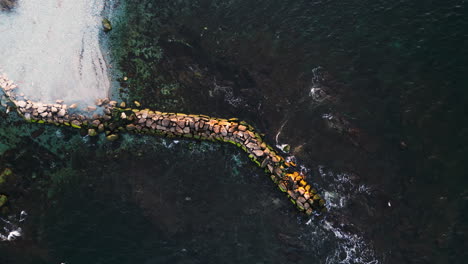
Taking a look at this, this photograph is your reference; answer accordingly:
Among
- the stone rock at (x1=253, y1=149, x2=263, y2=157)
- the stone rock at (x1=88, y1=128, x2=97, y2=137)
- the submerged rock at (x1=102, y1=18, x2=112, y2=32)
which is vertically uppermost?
the submerged rock at (x1=102, y1=18, x2=112, y2=32)

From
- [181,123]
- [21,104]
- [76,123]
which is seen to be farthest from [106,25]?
[181,123]

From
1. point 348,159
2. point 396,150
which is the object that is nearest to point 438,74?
point 396,150

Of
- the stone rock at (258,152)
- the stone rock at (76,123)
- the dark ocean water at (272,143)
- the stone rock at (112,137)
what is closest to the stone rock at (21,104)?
the dark ocean water at (272,143)

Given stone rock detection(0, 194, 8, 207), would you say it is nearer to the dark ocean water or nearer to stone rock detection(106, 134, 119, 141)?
the dark ocean water

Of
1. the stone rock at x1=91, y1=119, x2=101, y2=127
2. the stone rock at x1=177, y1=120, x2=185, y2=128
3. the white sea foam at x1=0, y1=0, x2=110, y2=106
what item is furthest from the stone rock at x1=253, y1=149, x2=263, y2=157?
the white sea foam at x1=0, y1=0, x2=110, y2=106

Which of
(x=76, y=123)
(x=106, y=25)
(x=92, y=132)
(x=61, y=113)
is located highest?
(x=106, y=25)

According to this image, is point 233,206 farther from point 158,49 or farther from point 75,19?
point 75,19

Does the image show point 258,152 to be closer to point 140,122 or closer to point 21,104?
point 140,122
